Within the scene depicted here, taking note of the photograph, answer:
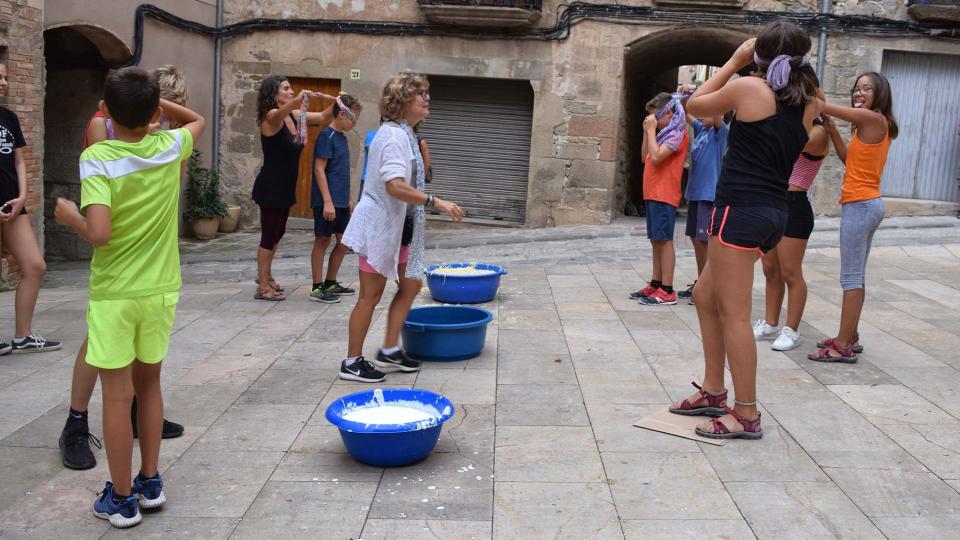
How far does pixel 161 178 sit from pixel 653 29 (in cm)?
1061

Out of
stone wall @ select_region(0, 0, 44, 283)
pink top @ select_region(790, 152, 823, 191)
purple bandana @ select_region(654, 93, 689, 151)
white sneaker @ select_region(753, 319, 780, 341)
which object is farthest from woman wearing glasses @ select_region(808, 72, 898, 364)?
stone wall @ select_region(0, 0, 44, 283)

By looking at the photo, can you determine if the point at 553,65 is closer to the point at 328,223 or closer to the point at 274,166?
the point at 328,223

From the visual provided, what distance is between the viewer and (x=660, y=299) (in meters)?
7.53

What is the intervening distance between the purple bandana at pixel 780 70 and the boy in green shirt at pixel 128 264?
2525mm

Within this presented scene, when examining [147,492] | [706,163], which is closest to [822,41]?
[706,163]

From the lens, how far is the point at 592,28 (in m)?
13.0

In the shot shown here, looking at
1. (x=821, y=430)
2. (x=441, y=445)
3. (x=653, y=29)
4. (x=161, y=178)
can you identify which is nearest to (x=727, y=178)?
(x=821, y=430)

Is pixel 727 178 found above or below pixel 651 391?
above

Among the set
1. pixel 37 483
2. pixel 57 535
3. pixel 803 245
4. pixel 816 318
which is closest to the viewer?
pixel 57 535

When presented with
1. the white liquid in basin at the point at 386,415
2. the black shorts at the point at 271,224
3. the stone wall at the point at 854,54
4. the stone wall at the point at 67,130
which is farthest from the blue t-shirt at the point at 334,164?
the stone wall at the point at 854,54

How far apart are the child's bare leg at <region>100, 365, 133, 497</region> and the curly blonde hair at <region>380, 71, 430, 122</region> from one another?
2.26m

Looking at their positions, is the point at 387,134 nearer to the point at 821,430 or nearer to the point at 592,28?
the point at 821,430

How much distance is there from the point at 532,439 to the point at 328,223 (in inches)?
152

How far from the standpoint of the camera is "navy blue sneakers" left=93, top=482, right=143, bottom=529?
336cm
